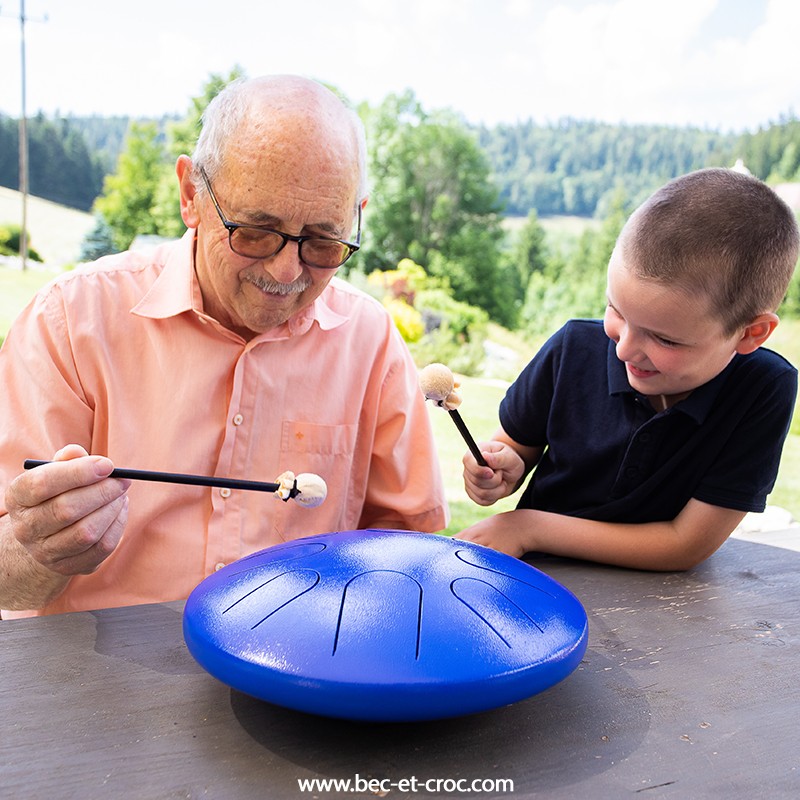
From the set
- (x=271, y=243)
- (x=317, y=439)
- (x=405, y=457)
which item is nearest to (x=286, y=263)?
(x=271, y=243)

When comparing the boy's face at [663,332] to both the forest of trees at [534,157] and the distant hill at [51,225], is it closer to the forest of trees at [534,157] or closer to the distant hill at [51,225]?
the distant hill at [51,225]

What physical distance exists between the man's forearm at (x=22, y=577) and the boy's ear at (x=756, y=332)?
1101mm

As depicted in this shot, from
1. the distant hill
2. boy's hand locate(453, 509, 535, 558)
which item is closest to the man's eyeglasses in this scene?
boy's hand locate(453, 509, 535, 558)

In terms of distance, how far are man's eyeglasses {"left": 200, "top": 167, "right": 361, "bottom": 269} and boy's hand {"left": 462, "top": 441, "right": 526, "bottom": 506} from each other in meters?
0.42

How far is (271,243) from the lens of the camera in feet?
4.12

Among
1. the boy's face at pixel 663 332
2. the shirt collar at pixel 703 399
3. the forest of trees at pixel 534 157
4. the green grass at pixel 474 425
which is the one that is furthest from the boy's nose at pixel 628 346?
the forest of trees at pixel 534 157

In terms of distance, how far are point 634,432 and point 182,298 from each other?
0.83 m

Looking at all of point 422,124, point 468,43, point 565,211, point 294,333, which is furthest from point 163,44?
point 294,333

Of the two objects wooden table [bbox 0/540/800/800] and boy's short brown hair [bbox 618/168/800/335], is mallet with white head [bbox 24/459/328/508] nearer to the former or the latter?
wooden table [bbox 0/540/800/800]

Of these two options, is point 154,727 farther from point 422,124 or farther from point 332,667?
point 422,124

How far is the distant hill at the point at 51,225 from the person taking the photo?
1299 centimetres

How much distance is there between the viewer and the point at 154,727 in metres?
0.80

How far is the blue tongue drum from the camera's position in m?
0.73

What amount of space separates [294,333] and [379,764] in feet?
2.84
